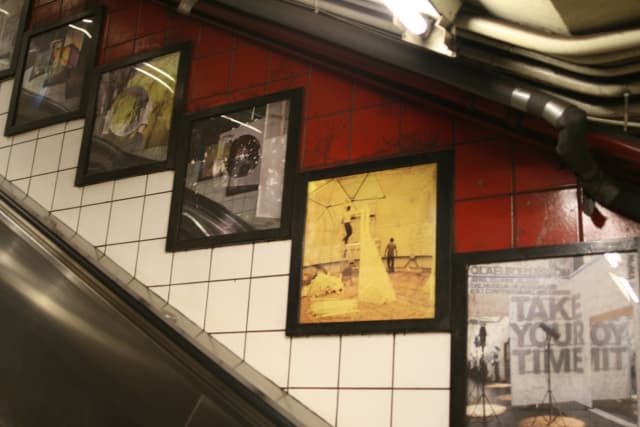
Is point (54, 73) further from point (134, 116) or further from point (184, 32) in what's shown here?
point (184, 32)

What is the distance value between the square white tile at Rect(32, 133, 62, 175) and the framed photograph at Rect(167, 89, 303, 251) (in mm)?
1159

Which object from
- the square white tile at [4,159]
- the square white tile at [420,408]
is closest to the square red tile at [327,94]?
the square white tile at [420,408]

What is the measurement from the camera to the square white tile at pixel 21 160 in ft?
15.9

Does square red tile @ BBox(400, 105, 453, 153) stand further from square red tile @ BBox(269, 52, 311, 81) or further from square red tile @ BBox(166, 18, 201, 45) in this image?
square red tile @ BBox(166, 18, 201, 45)

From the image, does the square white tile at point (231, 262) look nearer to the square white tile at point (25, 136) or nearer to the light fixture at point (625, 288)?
the light fixture at point (625, 288)

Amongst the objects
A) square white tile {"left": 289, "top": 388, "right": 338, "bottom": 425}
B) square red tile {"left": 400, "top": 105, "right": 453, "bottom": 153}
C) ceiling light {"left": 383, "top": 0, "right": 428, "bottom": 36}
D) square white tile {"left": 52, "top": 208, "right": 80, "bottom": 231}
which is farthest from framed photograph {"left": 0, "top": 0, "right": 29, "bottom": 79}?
ceiling light {"left": 383, "top": 0, "right": 428, "bottom": 36}

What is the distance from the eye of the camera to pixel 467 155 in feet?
9.99

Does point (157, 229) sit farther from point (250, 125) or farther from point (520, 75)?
point (520, 75)

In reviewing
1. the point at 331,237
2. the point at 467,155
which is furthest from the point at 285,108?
the point at 467,155

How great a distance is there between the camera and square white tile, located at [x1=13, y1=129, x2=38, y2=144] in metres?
4.94

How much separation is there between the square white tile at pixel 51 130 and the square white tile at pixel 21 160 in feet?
0.28

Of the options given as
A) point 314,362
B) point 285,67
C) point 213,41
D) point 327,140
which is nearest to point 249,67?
point 285,67

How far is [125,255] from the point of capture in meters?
4.10

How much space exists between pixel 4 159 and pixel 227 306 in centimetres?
247
